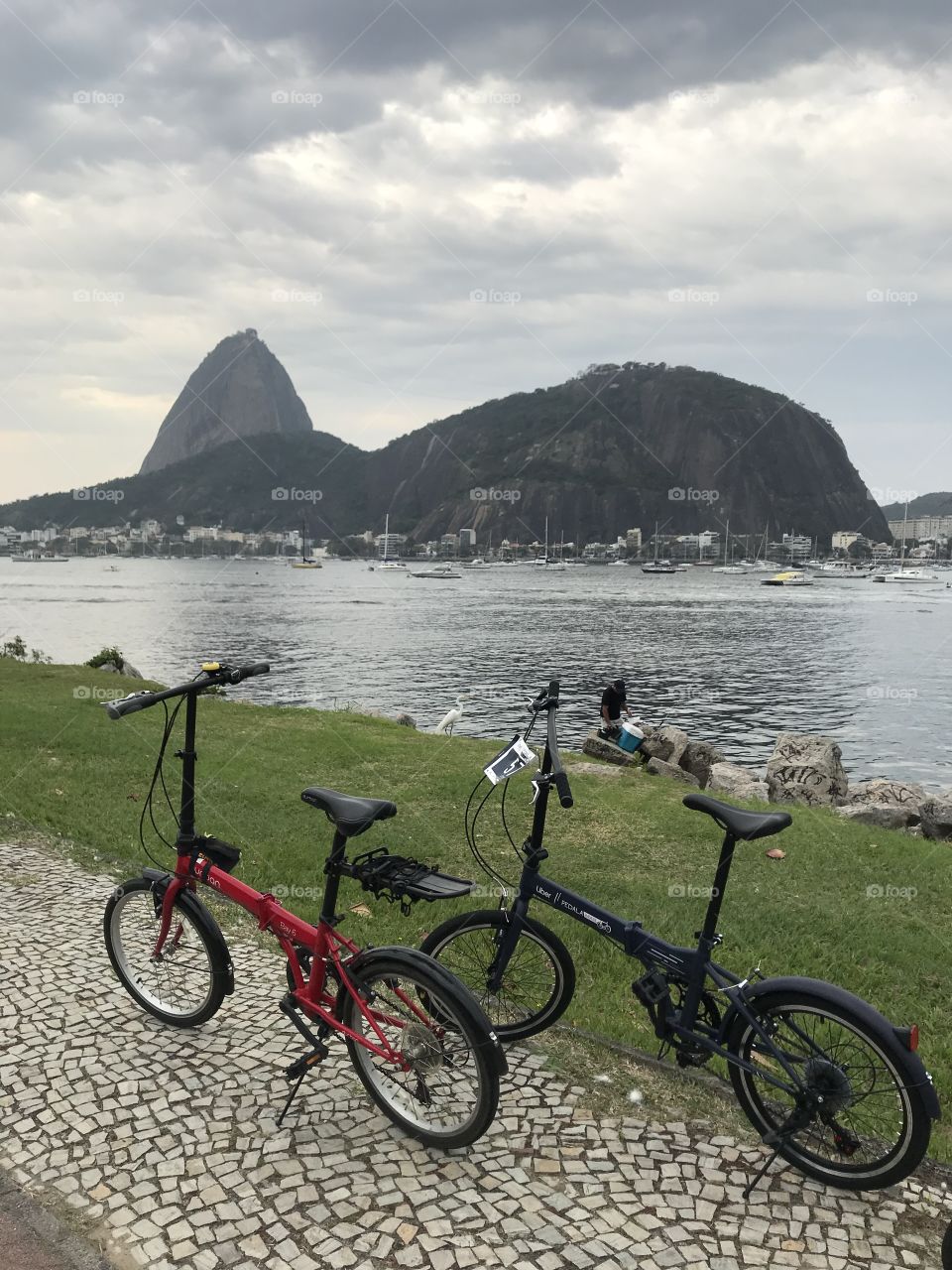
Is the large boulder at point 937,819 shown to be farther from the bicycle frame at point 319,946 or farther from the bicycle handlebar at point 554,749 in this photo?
the bicycle frame at point 319,946

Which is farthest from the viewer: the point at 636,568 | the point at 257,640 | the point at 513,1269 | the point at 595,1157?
the point at 636,568

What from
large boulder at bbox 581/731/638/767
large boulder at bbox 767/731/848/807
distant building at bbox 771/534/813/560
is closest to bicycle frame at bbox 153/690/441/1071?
large boulder at bbox 767/731/848/807

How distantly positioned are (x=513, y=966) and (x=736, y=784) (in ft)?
31.5

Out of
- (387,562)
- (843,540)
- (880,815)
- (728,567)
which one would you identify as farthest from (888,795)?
(843,540)

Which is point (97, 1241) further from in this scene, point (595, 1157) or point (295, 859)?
point (295, 859)

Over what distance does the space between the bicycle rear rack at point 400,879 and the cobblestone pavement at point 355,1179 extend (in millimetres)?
1083

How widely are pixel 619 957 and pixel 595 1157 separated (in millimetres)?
2087

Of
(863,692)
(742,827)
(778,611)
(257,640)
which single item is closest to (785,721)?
(863,692)

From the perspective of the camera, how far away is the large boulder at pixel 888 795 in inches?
526

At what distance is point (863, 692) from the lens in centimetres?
3581

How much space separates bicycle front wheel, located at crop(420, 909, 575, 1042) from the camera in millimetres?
4375

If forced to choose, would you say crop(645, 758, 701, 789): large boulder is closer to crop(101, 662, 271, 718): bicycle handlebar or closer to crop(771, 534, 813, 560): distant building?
crop(101, 662, 271, 718): bicycle handlebar

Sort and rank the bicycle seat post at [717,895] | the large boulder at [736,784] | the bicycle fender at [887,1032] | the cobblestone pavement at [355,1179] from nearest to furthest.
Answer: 1. the cobblestone pavement at [355,1179]
2. the bicycle fender at [887,1032]
3. the bicycle seat post at [717,895]
4. the large boulder at [736,784]

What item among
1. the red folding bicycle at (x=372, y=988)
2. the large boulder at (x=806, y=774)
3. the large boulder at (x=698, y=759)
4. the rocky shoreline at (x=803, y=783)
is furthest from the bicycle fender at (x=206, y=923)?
the large boulder at (x=698, y=759)
